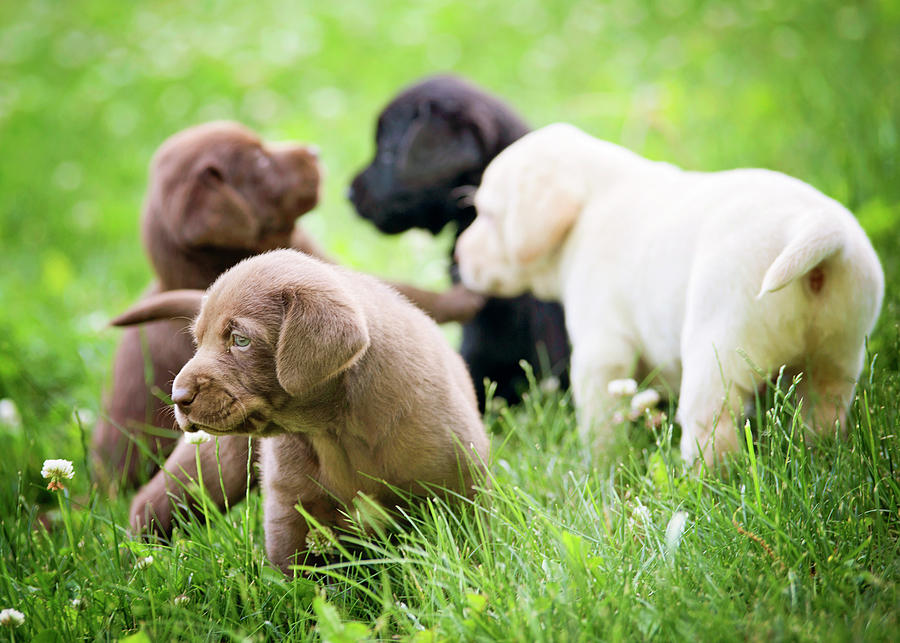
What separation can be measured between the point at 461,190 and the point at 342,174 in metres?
2.94

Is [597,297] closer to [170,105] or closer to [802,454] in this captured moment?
[802,454]

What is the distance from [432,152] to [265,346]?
2.06 meters

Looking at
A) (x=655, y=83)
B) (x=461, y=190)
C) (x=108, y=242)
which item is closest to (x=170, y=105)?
(x=108, y=242)

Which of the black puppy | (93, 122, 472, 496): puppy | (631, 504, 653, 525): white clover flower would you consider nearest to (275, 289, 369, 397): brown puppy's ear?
(631, 504, 653, 525): white clover flower

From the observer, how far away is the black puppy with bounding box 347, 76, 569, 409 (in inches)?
162

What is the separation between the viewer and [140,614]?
2400 mm

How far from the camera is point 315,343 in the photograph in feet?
7.05

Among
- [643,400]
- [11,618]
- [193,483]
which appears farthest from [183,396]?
[643,400]

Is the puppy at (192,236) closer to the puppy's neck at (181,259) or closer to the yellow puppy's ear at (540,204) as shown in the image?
the puppy's neck at (181,259)

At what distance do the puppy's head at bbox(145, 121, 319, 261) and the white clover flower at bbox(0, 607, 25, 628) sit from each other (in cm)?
155

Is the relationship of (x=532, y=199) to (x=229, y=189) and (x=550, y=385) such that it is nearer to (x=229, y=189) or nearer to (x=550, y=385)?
(x=550, y=385)

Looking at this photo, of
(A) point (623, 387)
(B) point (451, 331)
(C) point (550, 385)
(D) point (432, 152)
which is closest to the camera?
(A) point (623, 387)

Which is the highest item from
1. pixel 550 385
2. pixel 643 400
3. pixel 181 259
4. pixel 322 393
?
pixel 181 259

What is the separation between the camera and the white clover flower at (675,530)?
7.42 feet
